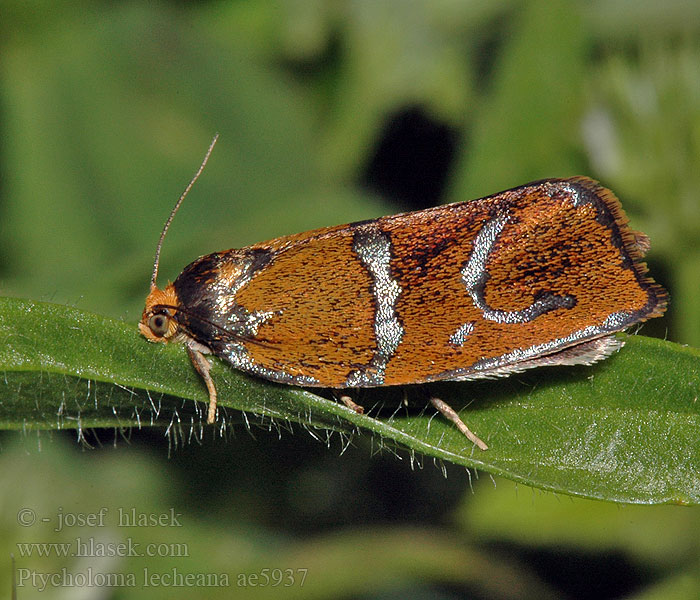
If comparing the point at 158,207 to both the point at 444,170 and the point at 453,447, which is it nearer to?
the point at 444,170

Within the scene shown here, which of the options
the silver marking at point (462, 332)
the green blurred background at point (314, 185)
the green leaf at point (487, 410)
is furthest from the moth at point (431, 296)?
the green blurred background at point (314, 185)

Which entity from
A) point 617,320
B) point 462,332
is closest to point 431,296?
point 462,332

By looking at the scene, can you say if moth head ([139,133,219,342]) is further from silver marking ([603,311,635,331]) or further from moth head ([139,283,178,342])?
silver marking ([603,311,635,331])

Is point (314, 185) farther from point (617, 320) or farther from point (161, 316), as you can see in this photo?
point (617, 320)

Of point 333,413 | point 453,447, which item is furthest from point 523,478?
point 333,413

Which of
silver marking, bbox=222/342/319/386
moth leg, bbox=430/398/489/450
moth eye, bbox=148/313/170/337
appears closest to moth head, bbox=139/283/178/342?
moth eye, bbox=148/313/170/337
